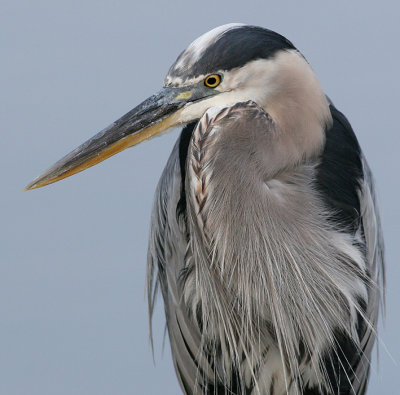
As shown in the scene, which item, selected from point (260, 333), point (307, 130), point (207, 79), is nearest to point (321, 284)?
point (260, 333)

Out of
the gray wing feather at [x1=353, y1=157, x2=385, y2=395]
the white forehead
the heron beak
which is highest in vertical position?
the white forehead

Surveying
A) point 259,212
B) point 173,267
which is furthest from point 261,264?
point 173,267

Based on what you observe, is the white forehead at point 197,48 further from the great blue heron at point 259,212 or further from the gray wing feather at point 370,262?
the gray wing feather at point 370,262

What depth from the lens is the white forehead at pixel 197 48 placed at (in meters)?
1.67

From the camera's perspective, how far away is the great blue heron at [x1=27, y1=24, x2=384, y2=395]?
5.47 ft

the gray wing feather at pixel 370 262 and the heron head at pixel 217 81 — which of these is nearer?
the heron head at pixel 217 81

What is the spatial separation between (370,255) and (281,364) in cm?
35

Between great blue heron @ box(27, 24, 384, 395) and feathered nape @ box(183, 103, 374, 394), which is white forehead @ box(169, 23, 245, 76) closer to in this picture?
great blue heron @ box(27, 24, 384, 395)

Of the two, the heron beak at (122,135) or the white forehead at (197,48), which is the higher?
the white forehead at (197,48)

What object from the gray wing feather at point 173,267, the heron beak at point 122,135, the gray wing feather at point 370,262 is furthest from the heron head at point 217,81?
the gray wing feather at point 370,262

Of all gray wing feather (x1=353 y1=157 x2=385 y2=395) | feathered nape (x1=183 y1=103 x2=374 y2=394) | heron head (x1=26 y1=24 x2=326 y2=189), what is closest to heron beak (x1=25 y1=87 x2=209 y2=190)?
heron head (x1=26 y1=24 x2=326 y2=189)

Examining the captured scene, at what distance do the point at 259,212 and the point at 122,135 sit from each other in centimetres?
34

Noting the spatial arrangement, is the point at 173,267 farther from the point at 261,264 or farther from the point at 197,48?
the point at 197,48

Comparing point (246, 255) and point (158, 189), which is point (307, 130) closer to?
Answer: point (246, 255)
